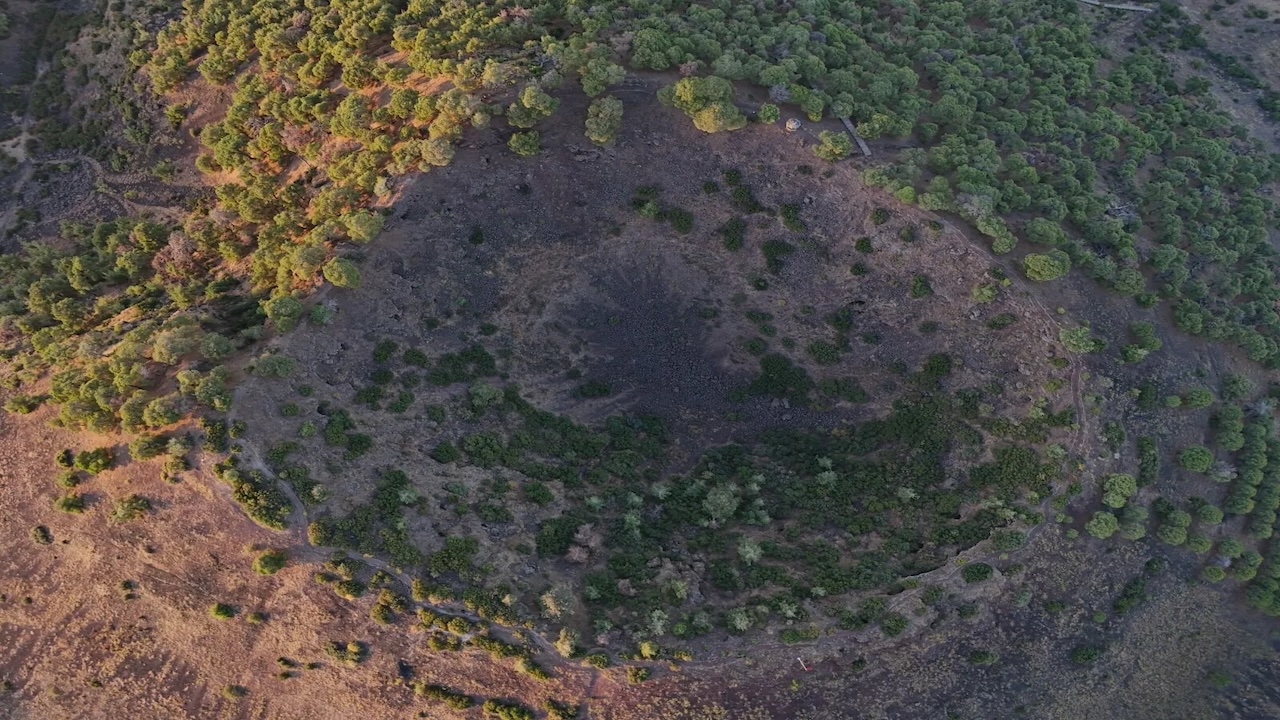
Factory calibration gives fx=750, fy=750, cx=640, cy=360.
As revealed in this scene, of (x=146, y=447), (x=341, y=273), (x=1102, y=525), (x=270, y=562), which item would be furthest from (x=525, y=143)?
(x=1102, y=525)

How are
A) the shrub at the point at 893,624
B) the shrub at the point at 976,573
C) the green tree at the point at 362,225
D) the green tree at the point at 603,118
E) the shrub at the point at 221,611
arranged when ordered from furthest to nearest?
the green tree at the point at 603,118 < the green tree at the point at 362,225 < the shrub at the point at 976,573 < the shrub at the point at 893,624 < the shrub at the point at 221,611

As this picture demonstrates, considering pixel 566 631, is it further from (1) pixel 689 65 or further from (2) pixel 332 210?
(1) pixel 689 65

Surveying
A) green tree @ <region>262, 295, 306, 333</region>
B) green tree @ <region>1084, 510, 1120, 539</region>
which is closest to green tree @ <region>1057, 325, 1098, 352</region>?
green tree @ <region>1084, 510, 1120, 539</region>

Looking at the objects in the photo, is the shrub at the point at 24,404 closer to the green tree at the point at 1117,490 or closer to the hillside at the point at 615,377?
the hillside at the point at 615,377

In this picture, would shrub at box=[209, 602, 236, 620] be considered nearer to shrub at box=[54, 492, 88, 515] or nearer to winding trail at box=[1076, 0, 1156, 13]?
shrub at box=[54, 492, 88, 515]

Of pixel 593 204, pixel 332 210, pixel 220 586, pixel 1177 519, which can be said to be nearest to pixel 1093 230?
pixel 1177 519

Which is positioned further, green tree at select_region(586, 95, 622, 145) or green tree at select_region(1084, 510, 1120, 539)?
green tree at select_region(586, 95, 622, 145)

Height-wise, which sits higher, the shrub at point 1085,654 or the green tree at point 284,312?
the green tree at point 284,312

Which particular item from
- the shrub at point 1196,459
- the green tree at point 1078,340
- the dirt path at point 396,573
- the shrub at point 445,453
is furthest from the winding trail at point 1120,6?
the dirt path at point 396,573
